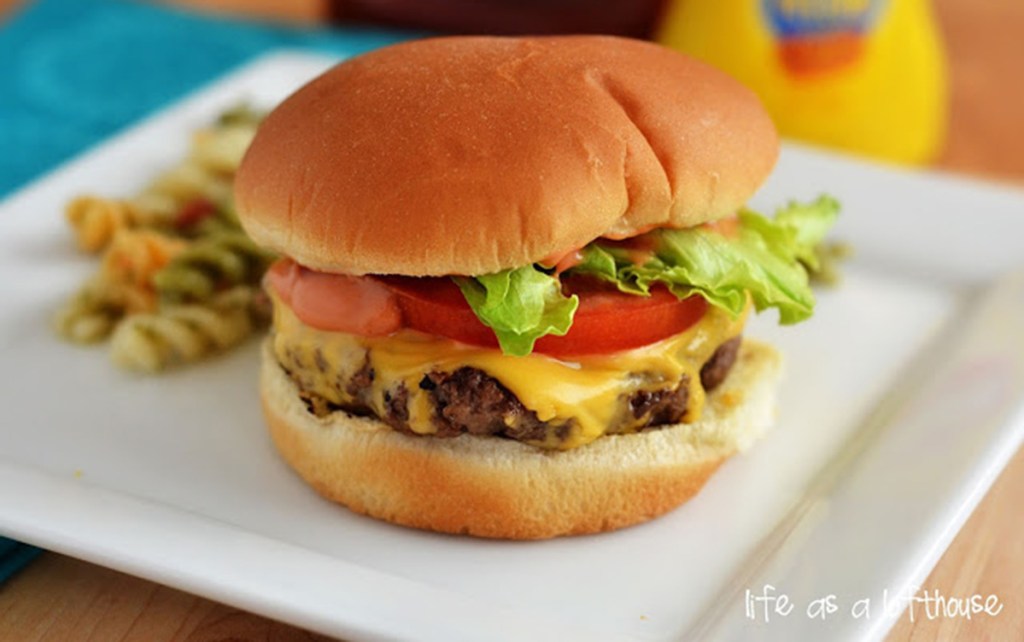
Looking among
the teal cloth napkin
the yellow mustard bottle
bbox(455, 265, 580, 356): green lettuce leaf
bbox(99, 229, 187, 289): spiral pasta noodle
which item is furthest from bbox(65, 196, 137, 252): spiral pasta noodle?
the yellow mustard bottle

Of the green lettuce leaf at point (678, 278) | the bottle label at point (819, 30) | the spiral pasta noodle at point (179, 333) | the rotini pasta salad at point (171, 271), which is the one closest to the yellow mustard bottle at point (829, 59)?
the bottle label at point (819, 30)

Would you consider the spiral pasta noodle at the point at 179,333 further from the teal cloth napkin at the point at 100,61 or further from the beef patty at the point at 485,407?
the teal cloth napkin at the point at 100,61

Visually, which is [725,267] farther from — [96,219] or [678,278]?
[96,219]

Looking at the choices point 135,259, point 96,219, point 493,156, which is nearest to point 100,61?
point 96,219

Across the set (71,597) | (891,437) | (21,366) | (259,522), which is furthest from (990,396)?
(21,366)

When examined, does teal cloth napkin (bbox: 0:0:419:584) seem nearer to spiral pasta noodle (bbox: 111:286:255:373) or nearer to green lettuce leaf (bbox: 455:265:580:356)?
spiral pasta noodle (bbox: 111:286:255:373)

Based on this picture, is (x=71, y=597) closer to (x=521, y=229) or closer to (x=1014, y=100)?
(x=521, y=229)
